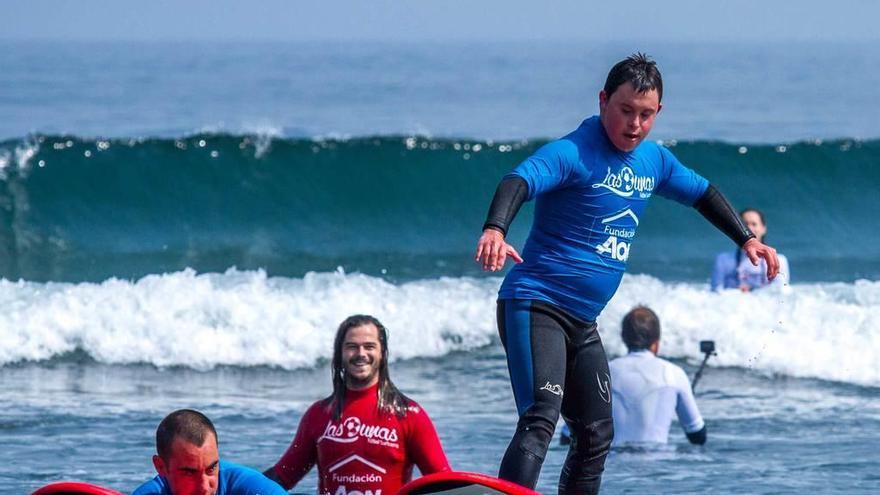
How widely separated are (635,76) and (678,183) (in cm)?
61

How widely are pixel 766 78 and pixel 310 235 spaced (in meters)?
25.8

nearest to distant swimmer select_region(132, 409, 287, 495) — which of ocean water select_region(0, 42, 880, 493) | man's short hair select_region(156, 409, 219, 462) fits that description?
man's short hair select_region(156, 409, 219, 462)

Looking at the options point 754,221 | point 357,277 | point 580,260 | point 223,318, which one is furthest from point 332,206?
point 580,260

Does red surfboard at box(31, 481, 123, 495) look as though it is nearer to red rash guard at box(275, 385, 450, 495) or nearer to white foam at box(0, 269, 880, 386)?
red rash guard at box(275, 385, 450, 495)

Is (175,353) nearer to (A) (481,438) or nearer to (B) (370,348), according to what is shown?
(A) (481,438)

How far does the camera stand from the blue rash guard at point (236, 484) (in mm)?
4859

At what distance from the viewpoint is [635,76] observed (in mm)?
5324

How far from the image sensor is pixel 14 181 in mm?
17938

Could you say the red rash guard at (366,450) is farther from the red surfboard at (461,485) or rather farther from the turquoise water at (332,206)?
the turquoise water at (332,206)

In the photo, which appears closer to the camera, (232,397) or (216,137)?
(232,397)

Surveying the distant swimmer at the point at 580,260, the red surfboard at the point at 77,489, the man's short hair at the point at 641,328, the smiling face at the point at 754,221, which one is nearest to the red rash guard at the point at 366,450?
the distant swimmer at the point at 580,260

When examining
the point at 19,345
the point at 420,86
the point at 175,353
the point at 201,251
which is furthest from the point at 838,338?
the point at 420,86

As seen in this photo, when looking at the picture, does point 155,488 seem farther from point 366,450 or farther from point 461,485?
point 366,450

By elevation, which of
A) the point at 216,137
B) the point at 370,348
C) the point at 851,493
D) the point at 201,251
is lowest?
the point at 851,493
